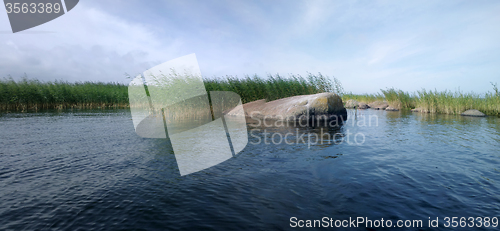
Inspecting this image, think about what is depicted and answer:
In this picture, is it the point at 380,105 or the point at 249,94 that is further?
the point at 380,105

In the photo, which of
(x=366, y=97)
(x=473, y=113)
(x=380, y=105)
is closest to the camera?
(x=473, y=113)

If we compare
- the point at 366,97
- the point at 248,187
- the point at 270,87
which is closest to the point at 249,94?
the point at 270,87

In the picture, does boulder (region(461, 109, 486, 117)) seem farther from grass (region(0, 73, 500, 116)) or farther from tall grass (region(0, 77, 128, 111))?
tall grass (region(0, 77, 128, 111))

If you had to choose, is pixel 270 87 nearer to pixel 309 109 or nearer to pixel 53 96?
pixel 309 109

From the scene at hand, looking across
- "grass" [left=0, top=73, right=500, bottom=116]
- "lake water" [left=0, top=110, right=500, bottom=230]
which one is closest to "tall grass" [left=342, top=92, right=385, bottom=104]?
"grass" [left=0, top=73, right=500, bottom=116]

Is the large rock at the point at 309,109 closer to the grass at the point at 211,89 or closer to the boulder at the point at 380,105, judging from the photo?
the grass at the point at 211,89

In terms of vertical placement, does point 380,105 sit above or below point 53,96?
below

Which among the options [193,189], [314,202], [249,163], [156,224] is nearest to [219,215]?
[156,224]

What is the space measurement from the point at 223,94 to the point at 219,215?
737 inches

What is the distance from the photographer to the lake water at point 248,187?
11.4 ft

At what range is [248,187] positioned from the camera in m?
4.61

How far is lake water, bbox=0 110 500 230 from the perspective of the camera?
3469 millimetres

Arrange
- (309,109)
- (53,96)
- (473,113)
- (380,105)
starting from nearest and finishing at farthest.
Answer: (309,109) < (473,113) < (53,96) < (380,105)

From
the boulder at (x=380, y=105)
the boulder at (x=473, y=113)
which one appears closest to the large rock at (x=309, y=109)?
the boulder at (x=473, y=113)
